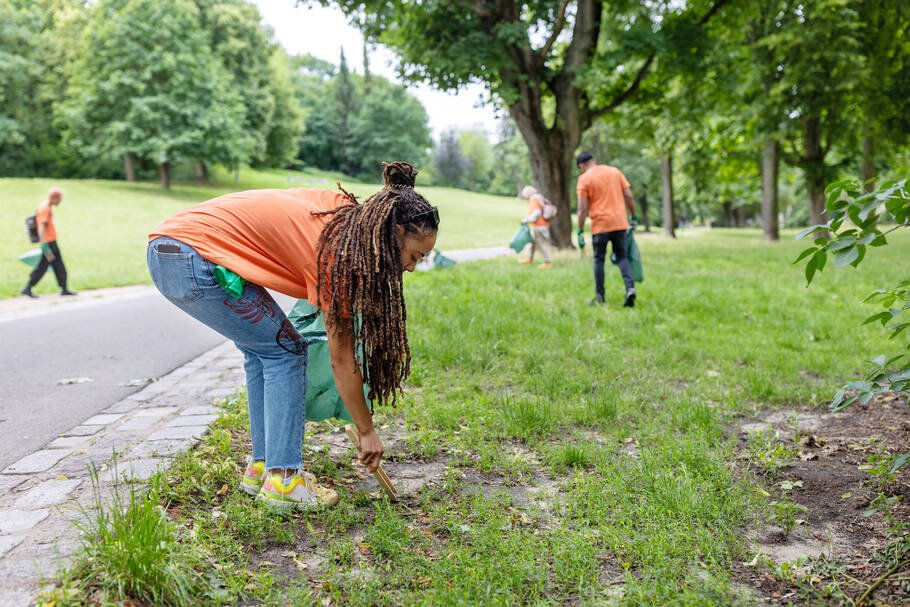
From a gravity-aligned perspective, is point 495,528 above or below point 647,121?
below

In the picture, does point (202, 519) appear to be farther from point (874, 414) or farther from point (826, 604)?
point (874, 414)

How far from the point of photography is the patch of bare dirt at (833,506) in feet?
8.30

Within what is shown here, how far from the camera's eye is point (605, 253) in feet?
28.4

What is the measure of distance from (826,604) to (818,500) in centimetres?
102

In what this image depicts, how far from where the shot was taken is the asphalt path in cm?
460

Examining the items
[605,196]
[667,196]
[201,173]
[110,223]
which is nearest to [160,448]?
[605,196]

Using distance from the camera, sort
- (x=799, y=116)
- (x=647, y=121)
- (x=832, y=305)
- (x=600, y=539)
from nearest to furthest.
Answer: (x=600, y=539) < (x=832, y=305) < (x=799, y=116) < (x=647, y=121)

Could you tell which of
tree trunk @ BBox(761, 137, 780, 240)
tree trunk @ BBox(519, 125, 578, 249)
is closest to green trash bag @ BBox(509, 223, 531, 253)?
tree trunk @ BBox(519, 125, 578, 249)

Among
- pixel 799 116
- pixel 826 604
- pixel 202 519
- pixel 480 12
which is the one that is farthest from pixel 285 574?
pixel 799 116

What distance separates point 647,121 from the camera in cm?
2291

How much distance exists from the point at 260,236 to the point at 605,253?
6510 millimetres

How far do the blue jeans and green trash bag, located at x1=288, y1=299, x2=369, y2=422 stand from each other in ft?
0.80

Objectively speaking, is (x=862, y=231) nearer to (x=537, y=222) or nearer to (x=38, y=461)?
(x=38, y=461)

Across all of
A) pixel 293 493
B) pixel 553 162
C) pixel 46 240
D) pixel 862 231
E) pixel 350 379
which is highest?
pixel 553 162
